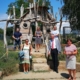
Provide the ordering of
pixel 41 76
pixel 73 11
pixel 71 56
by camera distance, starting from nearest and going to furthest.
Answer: pixel 71 56, pixel 41 76, pixel 73 11

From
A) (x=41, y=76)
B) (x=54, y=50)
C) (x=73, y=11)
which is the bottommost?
(x=41, y=76)

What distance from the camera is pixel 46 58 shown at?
36.7 feet

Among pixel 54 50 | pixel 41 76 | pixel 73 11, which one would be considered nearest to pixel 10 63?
pixel 41 76

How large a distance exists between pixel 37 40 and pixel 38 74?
399cm

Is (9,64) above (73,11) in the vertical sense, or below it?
below

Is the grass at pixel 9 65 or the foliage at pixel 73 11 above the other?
the foliage at pixel 73 11

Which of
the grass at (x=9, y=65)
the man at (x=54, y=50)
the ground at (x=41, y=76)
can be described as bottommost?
the ground at (x=41, y=76)

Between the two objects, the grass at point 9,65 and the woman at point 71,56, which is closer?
the woman at point 71,56

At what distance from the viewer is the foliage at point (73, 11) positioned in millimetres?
22466

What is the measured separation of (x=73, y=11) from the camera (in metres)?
23.5

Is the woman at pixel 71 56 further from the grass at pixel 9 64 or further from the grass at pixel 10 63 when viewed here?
the grass at pixel 9 64

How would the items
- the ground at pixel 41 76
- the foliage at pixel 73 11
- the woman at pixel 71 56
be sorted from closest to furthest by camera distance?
the woman at pixel 71 56 → the ground at pixel 41 76 → the foliage at pixel 73 11

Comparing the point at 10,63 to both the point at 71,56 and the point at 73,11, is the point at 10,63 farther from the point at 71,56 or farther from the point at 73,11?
the point at 73,11

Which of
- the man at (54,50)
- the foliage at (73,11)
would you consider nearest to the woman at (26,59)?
the man at (54,50)
